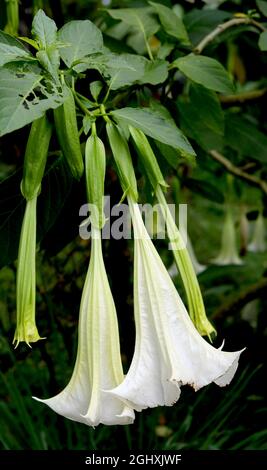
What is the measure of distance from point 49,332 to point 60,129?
0.85m

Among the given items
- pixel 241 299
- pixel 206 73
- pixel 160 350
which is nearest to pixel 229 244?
pixel 241 299

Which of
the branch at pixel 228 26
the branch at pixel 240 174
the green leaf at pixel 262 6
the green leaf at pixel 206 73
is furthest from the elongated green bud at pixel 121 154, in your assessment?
the branch at pixel 240 174

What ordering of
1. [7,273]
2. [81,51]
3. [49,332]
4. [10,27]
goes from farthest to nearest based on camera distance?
[7,273] < [49,332] < [10,27] < [81,51]

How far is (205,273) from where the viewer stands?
1.67m

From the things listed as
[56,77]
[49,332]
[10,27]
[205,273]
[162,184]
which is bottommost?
[49,332]

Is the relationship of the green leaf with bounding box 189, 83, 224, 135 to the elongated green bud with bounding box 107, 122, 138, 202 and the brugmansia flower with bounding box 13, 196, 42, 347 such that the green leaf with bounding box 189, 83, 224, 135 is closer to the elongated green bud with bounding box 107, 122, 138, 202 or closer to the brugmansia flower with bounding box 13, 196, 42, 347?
Result: the elongated green bud with bounding box 107, 122, 138, 202

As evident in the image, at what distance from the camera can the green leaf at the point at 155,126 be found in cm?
78

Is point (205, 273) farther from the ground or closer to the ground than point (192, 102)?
closer to the ground

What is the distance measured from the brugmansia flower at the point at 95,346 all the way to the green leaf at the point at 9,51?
0.12 m

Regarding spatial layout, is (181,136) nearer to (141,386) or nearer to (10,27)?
(141,386)

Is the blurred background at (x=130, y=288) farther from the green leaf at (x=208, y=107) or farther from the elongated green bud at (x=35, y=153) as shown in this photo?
the elongated green bud at (x=35, y=153)

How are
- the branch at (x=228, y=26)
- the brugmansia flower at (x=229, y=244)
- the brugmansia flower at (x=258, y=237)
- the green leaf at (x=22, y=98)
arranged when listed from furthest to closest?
the brugmansia flower at (x=258, y=237)
the brugmansia flower at (x=229, y=244)
the branch at (x=228, y=26)
the green leaf at (x=22, y=98)

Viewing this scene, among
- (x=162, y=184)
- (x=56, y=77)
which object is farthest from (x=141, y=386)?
(x=56, y=77)

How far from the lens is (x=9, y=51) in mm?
777
